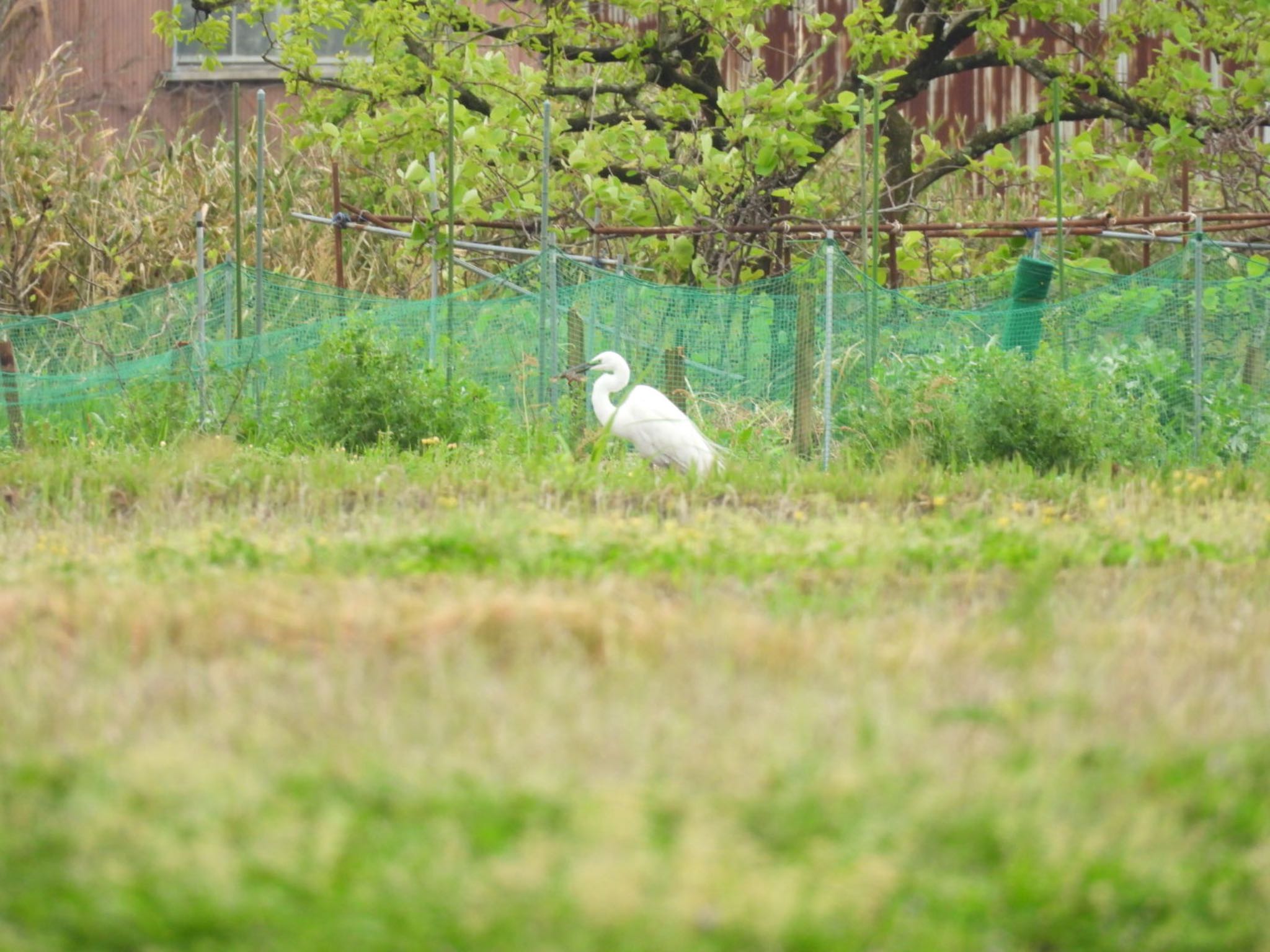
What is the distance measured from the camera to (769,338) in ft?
37.2

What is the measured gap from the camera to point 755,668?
159 inches

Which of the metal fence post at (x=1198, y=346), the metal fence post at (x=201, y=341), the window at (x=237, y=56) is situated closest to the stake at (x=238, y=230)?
the metal fence post at (x=201, y=341)

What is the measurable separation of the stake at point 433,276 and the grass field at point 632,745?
513 cm

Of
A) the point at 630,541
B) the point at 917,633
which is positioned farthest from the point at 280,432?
the point at 917,633

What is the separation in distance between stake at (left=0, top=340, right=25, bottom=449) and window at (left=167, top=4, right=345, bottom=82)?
10.7m

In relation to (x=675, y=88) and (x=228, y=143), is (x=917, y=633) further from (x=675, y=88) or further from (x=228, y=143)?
(x=228, y=143)

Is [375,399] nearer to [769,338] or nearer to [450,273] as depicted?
[450,273]

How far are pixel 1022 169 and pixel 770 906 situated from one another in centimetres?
1024

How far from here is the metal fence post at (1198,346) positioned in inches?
369

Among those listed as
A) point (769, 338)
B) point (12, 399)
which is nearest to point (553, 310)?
point (769, 338)

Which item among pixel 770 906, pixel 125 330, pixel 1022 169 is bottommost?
pixel 770 906

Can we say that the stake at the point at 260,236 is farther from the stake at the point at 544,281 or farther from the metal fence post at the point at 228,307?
the stake at the point at 544,281

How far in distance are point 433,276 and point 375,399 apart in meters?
2.70

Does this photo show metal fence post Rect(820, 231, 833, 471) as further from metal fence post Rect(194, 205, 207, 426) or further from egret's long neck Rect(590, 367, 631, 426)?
metal fence post Rect(194, 205, 207, 426)
